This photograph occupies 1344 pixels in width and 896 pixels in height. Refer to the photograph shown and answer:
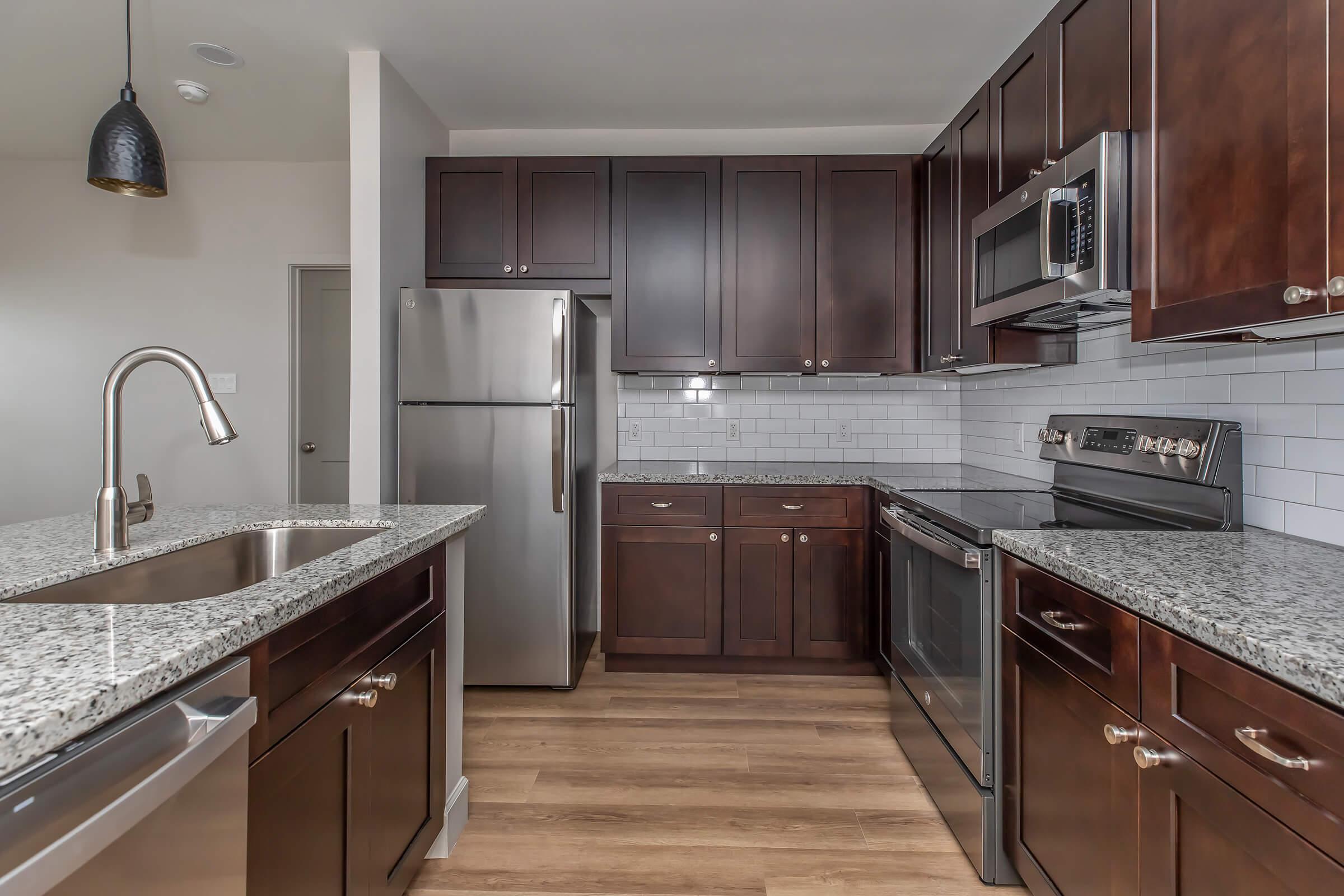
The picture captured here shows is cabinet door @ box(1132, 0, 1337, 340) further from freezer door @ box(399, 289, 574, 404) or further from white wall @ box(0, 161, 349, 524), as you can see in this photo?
white wall @ box(0, 161, 349, 524)

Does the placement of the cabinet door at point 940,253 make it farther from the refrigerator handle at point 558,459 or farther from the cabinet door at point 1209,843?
the cabinet door at point 1209,843

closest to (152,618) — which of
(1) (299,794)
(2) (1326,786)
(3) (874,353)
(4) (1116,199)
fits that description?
(1) (299,794)

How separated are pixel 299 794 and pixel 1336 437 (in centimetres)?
209

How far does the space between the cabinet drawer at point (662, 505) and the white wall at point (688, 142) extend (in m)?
1.68

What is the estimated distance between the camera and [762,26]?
2.43 m

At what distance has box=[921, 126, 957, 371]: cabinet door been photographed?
Result: 266 cm

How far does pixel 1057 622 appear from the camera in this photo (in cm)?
135

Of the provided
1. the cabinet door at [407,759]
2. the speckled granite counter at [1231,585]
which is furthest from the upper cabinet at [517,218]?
the speckled granite counter at [1231,585]

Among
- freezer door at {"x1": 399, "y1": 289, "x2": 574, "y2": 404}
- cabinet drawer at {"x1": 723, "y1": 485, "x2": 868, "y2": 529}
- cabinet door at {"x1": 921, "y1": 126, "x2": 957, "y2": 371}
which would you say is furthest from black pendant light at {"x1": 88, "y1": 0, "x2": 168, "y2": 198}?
cabinet door at {"x1": 921, "y1": 126, "x2": 957, "y2": 371}

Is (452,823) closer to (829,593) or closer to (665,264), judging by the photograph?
(829,593)

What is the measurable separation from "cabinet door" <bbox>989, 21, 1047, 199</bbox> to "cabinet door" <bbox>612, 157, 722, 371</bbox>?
1204 millimetres

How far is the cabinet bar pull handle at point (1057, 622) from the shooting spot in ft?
4.24

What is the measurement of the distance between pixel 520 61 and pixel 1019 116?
186 cm

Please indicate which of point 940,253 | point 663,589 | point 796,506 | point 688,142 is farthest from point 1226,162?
point 688,142
